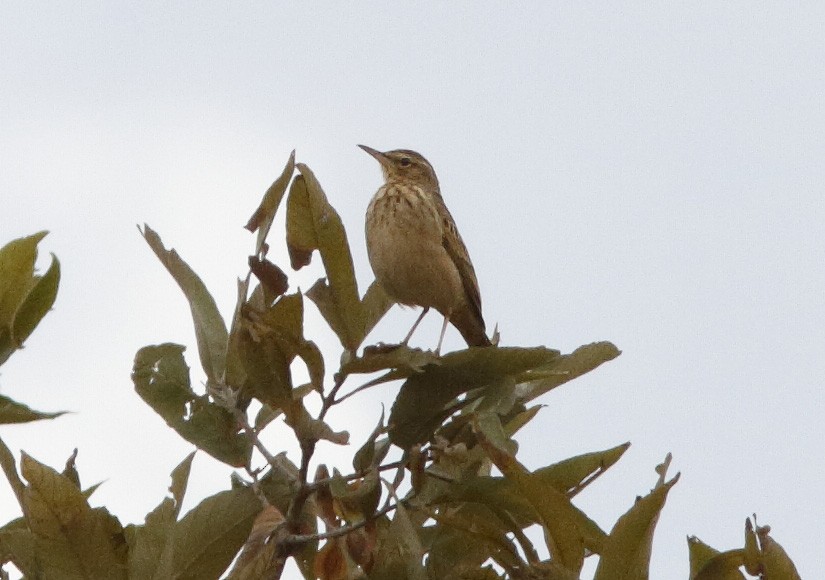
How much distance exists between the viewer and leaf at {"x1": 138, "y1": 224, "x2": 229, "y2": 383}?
4078 millimetres

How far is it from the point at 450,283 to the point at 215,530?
3.86m

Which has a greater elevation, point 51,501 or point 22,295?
point 22,295

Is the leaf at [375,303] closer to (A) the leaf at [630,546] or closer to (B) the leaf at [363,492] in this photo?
(B) the leaf at [363,492]

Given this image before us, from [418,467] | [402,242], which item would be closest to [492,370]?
[418,467]

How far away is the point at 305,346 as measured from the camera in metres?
3.70

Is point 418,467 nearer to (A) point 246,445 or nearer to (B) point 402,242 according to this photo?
(A) point 246,445

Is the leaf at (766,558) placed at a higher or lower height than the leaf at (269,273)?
lower

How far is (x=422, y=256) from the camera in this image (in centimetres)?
715

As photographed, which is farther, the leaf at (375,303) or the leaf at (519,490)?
the leaf at (375,303)

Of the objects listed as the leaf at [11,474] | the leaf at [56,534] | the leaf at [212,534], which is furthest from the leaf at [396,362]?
the leaf at [11,474]

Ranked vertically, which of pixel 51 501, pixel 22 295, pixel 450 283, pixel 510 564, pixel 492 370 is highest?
pixel 450 283

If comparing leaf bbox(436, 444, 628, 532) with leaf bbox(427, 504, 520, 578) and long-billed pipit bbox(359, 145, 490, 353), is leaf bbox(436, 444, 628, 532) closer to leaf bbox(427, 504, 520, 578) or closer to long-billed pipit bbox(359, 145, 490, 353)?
leaf bbox(427, 504, 520, 578)

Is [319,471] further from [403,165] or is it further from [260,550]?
[403,165]

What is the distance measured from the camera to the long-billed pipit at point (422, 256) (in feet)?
23.2
